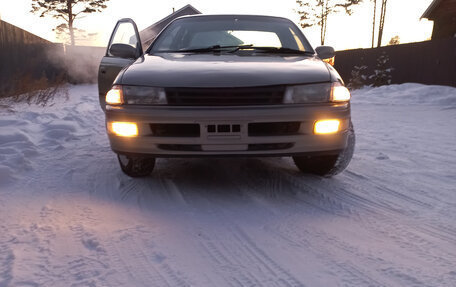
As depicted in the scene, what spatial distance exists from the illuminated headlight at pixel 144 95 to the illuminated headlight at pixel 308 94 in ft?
2.90

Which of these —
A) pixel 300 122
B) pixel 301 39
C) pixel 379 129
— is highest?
pixel 301 39

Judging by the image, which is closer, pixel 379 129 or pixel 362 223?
pixel 362 223

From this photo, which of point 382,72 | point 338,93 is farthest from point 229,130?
point 382,72

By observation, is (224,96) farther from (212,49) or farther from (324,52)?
(324,52)

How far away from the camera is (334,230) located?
2.32 meters

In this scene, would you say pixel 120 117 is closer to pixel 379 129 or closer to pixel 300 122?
pixel 300 122

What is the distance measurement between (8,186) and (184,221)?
1627mm

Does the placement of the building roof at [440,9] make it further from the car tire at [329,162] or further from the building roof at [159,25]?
the car tire at [329,162]

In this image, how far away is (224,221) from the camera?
95.7 inches

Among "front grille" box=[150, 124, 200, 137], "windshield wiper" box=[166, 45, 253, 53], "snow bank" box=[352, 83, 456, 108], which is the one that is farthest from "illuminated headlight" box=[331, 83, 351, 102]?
"snow bank" box=[352, 83, 456, 108]

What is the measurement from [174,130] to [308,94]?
1.00 metres

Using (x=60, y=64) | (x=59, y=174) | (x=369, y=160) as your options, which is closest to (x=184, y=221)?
(x=59, y=174)

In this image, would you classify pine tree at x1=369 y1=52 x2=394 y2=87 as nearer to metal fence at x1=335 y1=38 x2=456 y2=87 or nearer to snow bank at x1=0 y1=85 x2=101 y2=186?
metal fence at x1=335 y1=38 x2=456 y2=87

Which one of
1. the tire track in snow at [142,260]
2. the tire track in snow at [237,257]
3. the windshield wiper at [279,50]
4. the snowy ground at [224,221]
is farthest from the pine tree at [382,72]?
the tire track in snow at [142,260]
